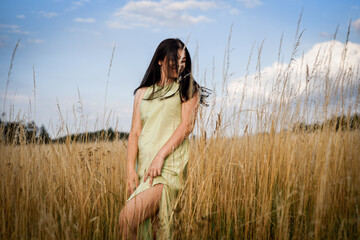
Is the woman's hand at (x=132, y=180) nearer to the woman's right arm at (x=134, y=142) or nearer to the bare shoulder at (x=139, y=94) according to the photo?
the woman's right arm at (x=134, y=142)

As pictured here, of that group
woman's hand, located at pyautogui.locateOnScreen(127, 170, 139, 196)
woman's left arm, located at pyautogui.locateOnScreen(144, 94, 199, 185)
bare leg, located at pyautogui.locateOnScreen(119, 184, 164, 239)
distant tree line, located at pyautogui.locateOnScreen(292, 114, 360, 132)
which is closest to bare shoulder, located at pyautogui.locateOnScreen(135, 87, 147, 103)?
woman's left arm, located at pyautogui.locateOnScreen(144, 94, 199, 185)

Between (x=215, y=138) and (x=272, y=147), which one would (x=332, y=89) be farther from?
(x=215, y=138)

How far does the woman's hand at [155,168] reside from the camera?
172cm

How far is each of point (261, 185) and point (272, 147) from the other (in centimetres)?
28

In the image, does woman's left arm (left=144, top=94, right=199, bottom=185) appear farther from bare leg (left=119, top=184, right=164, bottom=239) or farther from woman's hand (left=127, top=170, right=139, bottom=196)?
woman's hand (left=127, top=170, right=139, bottom=196)

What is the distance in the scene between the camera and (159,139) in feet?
6.47

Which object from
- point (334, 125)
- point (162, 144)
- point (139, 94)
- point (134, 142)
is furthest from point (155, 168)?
point (334, 125)

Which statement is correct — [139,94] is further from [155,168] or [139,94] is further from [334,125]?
[334,125]

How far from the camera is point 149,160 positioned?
1.90m

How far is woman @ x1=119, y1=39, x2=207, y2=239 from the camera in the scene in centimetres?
166

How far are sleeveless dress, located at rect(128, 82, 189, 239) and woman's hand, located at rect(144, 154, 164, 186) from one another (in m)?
0.03

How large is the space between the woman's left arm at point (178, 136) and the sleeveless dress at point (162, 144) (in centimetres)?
4

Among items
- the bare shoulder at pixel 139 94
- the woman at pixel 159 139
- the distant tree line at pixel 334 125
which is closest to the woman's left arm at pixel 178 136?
the woman at pixel 159 139

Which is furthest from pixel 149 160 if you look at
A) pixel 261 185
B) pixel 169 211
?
pixel 261 185
